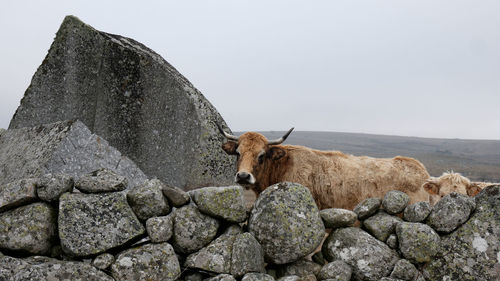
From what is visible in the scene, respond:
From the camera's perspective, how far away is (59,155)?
5.27m

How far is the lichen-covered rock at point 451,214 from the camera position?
4.51m

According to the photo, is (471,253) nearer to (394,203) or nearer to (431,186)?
(394,203)

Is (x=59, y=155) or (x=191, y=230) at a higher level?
(x=59, y=155)

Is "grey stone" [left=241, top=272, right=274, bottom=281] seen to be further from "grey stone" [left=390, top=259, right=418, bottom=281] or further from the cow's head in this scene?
the cow's head

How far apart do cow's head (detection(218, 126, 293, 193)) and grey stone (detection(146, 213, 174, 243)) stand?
109 inches

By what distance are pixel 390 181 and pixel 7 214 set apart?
6.08 metres

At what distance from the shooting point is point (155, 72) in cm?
707

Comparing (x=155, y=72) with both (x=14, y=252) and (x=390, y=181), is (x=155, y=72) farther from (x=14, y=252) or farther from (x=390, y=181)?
(x=390, y=181)

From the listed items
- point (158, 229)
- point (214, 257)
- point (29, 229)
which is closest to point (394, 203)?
point (214, 257)

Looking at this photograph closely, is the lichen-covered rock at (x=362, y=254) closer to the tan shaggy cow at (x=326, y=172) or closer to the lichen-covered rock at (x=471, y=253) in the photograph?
the lichen-covered rock at (x=471, y=253)

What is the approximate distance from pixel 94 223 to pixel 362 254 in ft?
9.64

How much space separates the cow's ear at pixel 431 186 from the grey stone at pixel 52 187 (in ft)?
21.0

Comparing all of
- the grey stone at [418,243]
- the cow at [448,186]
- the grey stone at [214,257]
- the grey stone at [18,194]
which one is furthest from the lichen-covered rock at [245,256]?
the cow at [448,186]

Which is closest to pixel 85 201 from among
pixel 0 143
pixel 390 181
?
pixel 0 143
